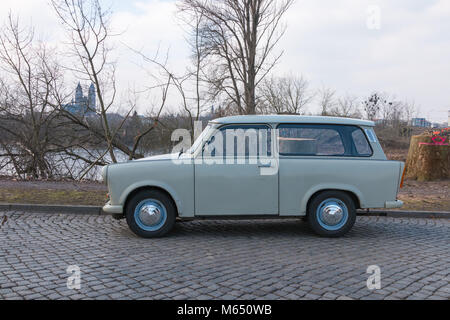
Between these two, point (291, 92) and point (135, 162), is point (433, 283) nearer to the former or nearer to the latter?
point (135, 162)

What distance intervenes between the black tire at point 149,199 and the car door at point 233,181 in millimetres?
418

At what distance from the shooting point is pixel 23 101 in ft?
52.0

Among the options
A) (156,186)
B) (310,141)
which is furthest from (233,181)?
(310,141)

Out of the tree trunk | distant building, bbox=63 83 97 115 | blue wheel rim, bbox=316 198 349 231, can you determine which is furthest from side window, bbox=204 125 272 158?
distant building, bbox=63 83 97 115

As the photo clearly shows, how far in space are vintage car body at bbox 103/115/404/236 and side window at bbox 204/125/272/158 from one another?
0.10 feet

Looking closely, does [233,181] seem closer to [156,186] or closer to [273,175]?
[273,175]

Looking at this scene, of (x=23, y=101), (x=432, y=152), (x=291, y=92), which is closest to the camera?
(x=432, y=152)

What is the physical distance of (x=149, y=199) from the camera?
20.9 ft

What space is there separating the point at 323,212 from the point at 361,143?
1.24 m

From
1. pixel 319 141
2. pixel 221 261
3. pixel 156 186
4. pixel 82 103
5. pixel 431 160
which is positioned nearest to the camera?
pixel 221 261

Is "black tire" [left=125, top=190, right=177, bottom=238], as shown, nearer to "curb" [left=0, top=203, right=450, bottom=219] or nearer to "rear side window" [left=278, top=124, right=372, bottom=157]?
"rear side window" [left=278, top=124, right=372, bottom=157]

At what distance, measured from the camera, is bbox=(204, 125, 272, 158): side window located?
6.48 meters

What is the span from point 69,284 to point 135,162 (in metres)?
2.52
